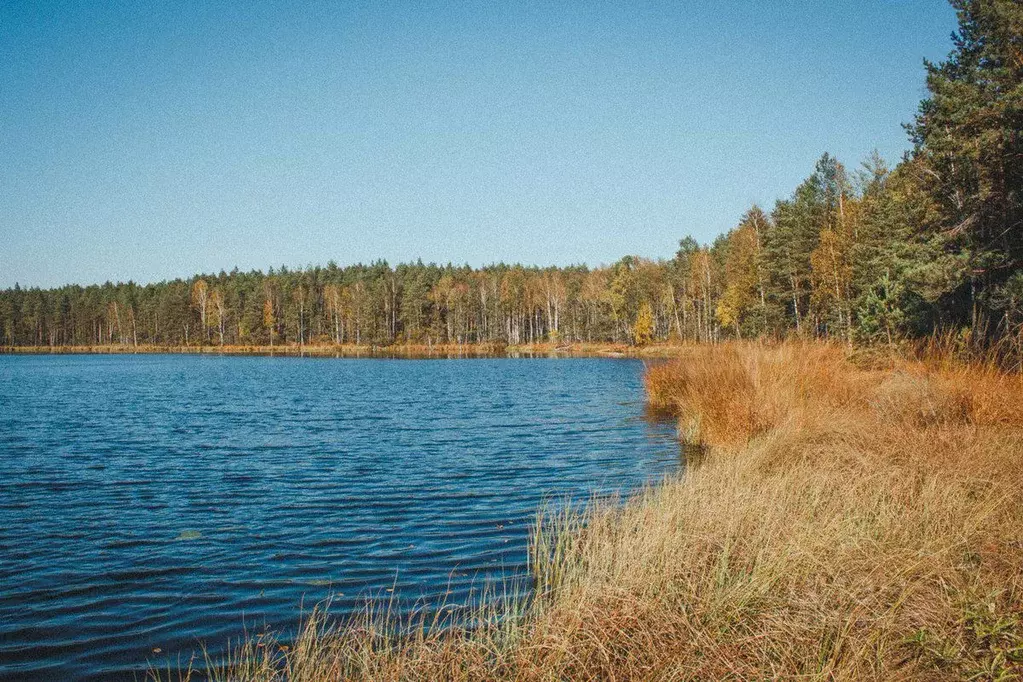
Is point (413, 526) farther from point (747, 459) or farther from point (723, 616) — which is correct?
point (723, 616)

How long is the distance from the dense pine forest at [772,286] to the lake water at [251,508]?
34.9 feet

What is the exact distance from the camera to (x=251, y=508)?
Answer: 1245cm

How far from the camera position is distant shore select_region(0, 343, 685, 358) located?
308 feet

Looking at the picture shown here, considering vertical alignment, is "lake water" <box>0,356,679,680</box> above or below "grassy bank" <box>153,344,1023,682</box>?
below

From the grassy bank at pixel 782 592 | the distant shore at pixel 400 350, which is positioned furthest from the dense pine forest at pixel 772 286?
the grassy bank at pixel 782 592

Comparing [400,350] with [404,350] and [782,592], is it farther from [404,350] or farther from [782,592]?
[782,592]

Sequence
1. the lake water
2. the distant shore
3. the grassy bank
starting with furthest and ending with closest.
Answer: the distant shore < the lake water < the grassy bank

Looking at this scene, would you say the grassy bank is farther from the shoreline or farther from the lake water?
the shoreline

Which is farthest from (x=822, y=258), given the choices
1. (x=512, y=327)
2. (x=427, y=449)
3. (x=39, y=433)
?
(x=512, y=327)

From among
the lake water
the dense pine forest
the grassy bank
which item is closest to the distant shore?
the dense pine forest

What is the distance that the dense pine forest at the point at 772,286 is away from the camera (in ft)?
70.1

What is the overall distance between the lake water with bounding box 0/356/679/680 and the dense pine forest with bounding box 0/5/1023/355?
10.6 meters

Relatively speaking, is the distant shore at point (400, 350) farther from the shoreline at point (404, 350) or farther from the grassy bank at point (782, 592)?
the grassy bank at point (782, 592)

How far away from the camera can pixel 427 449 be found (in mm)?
19141
